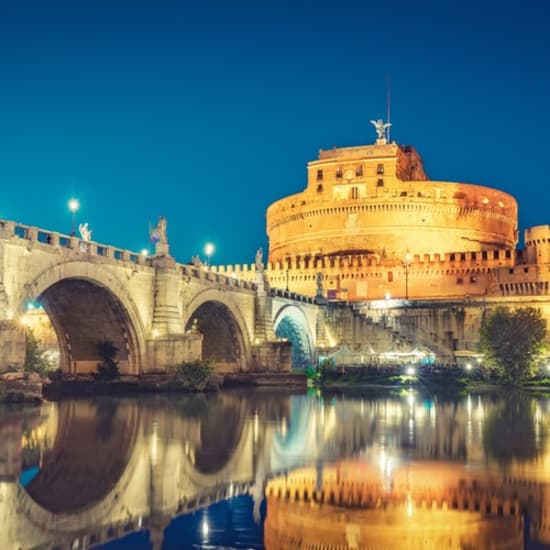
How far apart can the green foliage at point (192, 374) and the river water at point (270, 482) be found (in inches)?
485

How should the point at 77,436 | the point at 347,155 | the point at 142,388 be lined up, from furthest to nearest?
the point at 347,155 < the point at 142,388 < the point at 77,436

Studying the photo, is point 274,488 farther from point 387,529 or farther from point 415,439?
point 415,439

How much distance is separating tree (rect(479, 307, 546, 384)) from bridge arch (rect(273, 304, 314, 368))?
51.2ft

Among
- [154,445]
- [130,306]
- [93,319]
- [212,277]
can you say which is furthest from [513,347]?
→ [154,445]

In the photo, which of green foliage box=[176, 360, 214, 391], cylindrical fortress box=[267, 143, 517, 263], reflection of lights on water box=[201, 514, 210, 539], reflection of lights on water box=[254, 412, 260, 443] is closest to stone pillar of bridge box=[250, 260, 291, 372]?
green foliage box=[176, 360, 214, 391]

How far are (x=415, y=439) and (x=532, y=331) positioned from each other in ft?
109

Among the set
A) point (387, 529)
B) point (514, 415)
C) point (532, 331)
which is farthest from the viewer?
point (532, 331)

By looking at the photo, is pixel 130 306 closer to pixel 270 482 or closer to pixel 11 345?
pixel 11 345

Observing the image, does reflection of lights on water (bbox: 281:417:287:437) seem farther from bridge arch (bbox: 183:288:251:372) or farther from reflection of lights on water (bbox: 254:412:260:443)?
bridge arch (bbox: 183:288:251:372)

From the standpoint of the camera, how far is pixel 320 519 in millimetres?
11148

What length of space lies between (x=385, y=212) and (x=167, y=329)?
52221 millimetres

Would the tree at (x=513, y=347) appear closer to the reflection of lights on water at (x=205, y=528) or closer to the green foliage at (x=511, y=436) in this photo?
the green foliage at (x=511, y=436)

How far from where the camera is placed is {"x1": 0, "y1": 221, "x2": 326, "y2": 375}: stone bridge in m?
29.6

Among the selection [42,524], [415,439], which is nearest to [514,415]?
[415,439]
